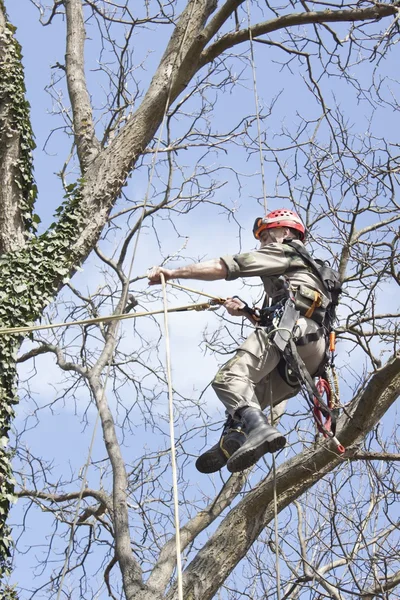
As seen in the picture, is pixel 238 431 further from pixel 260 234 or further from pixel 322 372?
pixel 260 234

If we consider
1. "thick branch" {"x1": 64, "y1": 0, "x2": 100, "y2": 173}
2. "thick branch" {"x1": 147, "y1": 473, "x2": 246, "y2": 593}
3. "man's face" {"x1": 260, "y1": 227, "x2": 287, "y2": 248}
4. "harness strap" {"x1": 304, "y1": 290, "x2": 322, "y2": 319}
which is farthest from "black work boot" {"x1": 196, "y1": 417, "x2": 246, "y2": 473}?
"thick branch" {"x1": 64, "y1": 0, "x2": 100, "y2": 173}

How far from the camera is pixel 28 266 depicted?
19.8ft

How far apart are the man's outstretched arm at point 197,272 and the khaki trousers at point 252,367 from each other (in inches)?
15.8

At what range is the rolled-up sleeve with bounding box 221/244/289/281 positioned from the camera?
509 centimetres

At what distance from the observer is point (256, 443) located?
463 centimetres

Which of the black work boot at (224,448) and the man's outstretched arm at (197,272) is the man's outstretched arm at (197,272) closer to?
the man's outstretched arm at (197,272)

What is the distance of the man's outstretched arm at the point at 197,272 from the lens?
500 cm

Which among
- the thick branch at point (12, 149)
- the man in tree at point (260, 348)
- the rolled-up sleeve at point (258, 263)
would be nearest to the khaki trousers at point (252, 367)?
the man in tree at point (260, 348)

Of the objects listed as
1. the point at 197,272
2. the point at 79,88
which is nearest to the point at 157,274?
the point at 197,272

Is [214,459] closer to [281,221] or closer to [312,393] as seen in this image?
[312,393]

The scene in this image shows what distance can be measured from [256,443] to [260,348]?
69 centimetres

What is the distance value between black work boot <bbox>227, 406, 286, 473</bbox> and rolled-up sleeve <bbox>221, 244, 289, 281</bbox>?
2.71 ft

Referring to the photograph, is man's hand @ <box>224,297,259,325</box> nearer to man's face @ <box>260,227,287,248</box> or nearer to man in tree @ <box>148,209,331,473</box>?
man in tree @ <box>148,209,331,473</box>

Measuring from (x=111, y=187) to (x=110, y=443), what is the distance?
202cm
